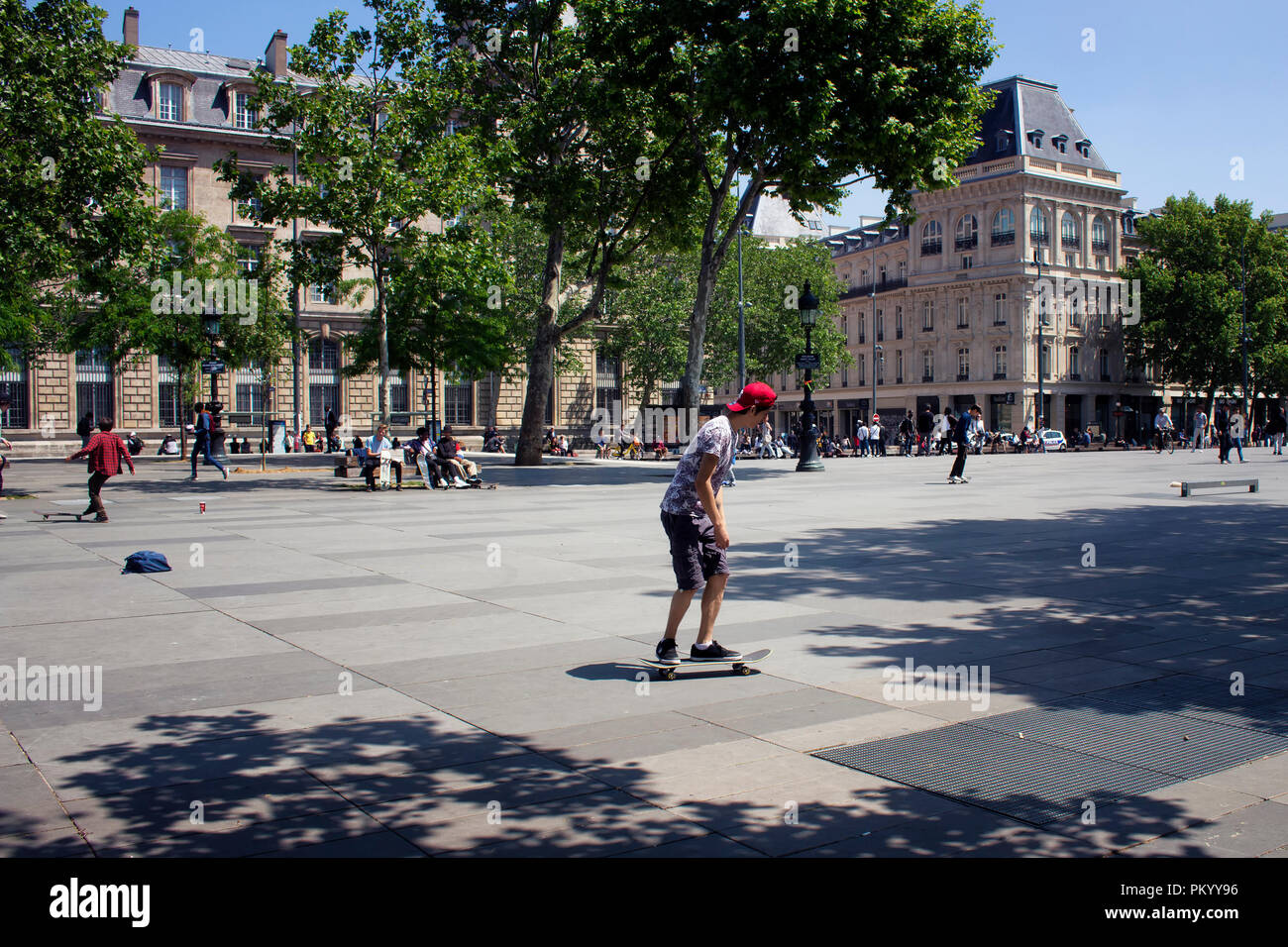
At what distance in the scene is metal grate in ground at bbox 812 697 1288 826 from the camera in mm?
4379

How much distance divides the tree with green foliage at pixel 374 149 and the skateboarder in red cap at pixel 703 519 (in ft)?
65.7

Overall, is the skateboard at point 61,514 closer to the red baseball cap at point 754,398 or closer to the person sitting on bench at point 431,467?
the person sitting on bench at point 431,467

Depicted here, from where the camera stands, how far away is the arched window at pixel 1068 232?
6956cm

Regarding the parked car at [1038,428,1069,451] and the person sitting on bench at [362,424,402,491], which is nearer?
the person sitting on bench at [362,424,402,491]

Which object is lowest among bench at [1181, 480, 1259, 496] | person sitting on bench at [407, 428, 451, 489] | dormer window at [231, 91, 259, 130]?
bench at [1181, 480, 1259, 496]

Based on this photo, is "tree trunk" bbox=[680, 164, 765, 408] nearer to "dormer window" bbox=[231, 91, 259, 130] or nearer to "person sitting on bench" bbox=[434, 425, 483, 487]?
"person sitting on bench" bbox=[434, 425, 483, 487]

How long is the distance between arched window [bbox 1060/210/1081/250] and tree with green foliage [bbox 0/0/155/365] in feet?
199

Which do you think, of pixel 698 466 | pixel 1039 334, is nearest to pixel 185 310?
pixel 698 466

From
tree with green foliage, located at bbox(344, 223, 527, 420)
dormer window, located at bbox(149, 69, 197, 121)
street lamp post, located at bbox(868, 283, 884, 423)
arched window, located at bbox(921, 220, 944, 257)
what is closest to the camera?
tree with green foliage, located at bbox(344, 223, 527, 420)

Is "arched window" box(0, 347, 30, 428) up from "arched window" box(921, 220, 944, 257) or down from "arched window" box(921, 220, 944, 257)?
down

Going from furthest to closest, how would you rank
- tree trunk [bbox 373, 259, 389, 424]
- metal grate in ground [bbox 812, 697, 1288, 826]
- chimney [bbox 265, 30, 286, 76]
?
chimney [bbox 265, 30, 286, 76] < tree trunk [bbox 373, 259, 389, 424] < metal grate in ground [bbox 812, 697, 1288, 826]

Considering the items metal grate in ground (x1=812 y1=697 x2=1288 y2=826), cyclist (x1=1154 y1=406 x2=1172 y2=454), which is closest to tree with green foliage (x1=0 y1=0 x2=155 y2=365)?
metal grate in ground (x1=812 y1=697 x2=1288 y2=826)

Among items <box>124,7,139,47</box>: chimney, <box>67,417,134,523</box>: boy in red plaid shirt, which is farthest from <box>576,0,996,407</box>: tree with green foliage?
<box>124,7,139,47</box>: chimney

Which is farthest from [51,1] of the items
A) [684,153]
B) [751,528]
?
[751,528]
